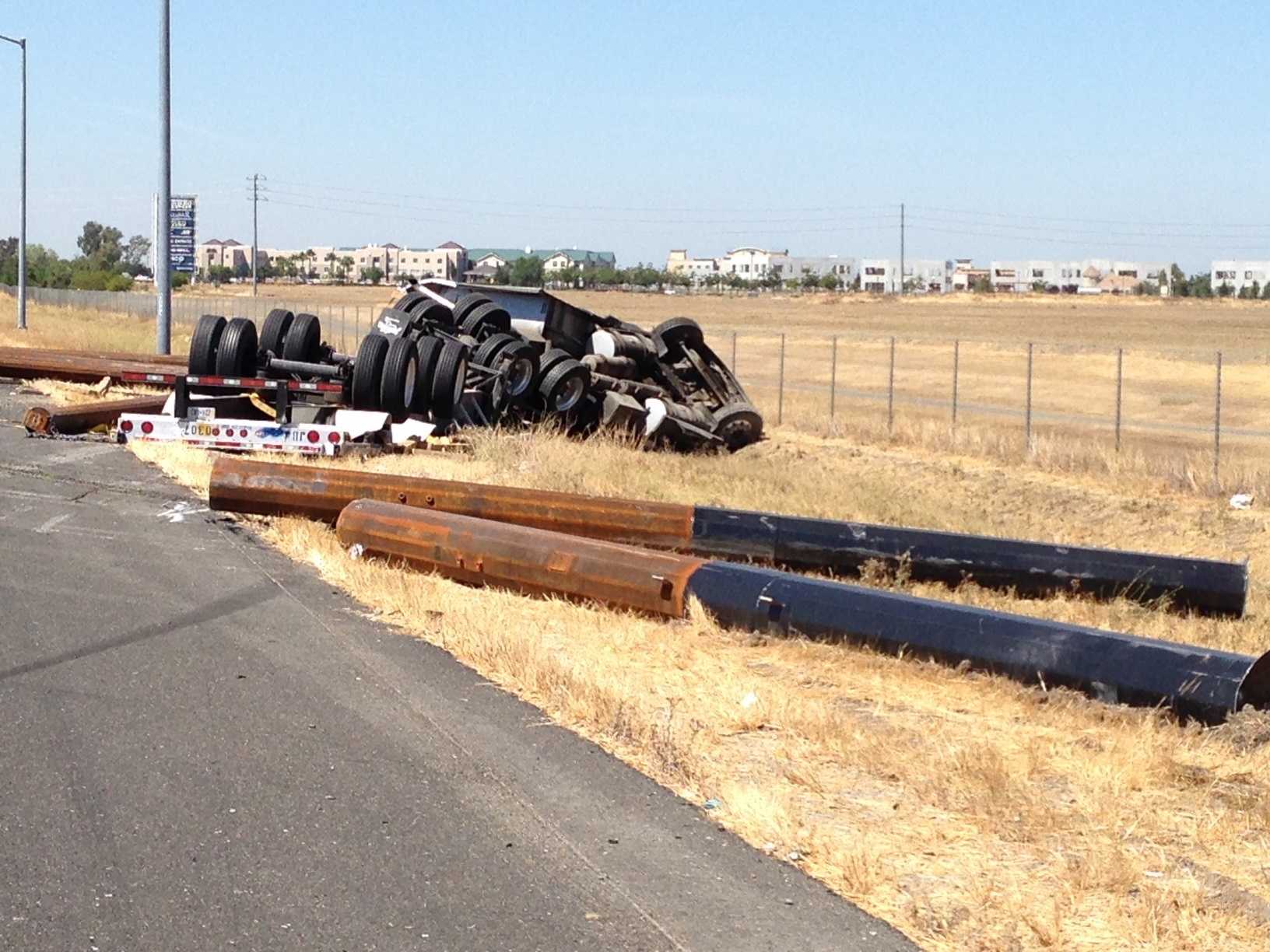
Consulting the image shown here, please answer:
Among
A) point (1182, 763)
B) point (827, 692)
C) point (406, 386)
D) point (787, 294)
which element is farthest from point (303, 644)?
point (787, 294)

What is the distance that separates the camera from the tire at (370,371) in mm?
22234

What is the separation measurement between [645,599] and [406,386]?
1218cm

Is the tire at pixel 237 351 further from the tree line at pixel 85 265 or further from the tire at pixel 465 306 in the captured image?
the tree line at pixel 85 265

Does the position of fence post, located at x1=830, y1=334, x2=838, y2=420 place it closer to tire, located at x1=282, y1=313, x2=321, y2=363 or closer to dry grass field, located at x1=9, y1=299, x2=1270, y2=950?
tire, located at x1=282, y1=313, x2=321, y2=363

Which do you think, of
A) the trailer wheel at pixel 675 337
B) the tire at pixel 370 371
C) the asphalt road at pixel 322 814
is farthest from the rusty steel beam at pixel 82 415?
the asphalt road at pixel 322 814

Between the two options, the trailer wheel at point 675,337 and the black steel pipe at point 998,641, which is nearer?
the black steel pipe at point 998,641

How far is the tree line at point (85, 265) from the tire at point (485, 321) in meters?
78.8

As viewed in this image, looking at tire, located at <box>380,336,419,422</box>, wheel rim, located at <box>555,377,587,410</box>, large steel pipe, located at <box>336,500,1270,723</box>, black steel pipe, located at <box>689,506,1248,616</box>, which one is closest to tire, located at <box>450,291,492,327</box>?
wheel rim, located at <box>555,377,587,410</box>

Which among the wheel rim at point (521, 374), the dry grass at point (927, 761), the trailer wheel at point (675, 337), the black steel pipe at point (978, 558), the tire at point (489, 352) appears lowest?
the dry grass at point (927, 761)

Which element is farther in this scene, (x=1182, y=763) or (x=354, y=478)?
(x=354, y=478)

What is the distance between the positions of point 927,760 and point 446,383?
15.7m

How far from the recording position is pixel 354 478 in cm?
1464

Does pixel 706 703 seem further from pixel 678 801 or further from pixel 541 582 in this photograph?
pixel 541 582

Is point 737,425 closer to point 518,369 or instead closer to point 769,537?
point 518,369
